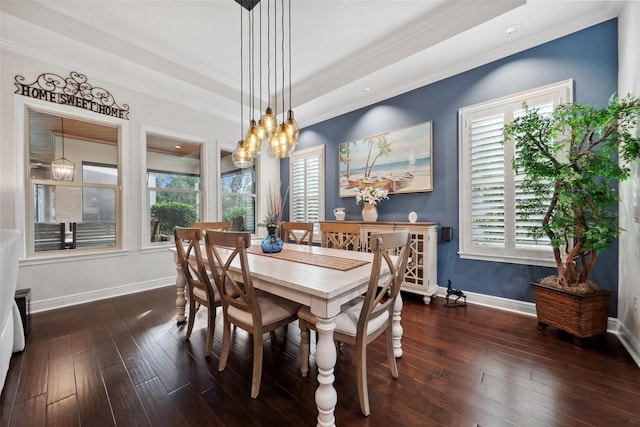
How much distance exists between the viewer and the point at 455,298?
3.16 m

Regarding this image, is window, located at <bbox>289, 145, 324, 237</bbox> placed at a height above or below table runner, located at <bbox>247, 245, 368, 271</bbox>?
above

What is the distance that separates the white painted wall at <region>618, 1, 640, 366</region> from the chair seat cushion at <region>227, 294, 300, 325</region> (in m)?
2.55

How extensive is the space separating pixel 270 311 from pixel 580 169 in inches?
107

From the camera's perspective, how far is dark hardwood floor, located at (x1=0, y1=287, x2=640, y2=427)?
1383 mm

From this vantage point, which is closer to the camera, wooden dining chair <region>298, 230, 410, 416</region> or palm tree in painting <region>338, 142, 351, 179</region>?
wooden dining chair <region>298, 230, 410, 416</region>

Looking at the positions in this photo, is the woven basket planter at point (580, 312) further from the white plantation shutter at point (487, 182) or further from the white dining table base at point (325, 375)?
the white dining table base at point (325, 375)

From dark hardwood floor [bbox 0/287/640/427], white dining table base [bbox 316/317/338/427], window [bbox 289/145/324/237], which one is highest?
window [bbox 289/145/324/237]

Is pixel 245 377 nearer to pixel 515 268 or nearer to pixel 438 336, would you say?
pixel 438 336

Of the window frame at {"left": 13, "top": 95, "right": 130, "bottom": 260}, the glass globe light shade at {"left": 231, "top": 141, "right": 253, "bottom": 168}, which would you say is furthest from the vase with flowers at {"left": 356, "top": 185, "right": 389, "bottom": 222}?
the window frame at {"left": 13, "top": 95, "right": 130, "bottom": 260}

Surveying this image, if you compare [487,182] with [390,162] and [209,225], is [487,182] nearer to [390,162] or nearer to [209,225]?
[390,162]

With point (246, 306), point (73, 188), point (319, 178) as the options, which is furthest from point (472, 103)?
point (73, 188)

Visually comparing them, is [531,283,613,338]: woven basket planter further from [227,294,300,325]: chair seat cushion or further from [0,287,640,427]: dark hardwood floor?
[227,294,300,325]: chair seat cushion

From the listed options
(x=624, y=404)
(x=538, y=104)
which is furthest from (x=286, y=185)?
(x=624, y=404)

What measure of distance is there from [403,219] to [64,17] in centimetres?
457
